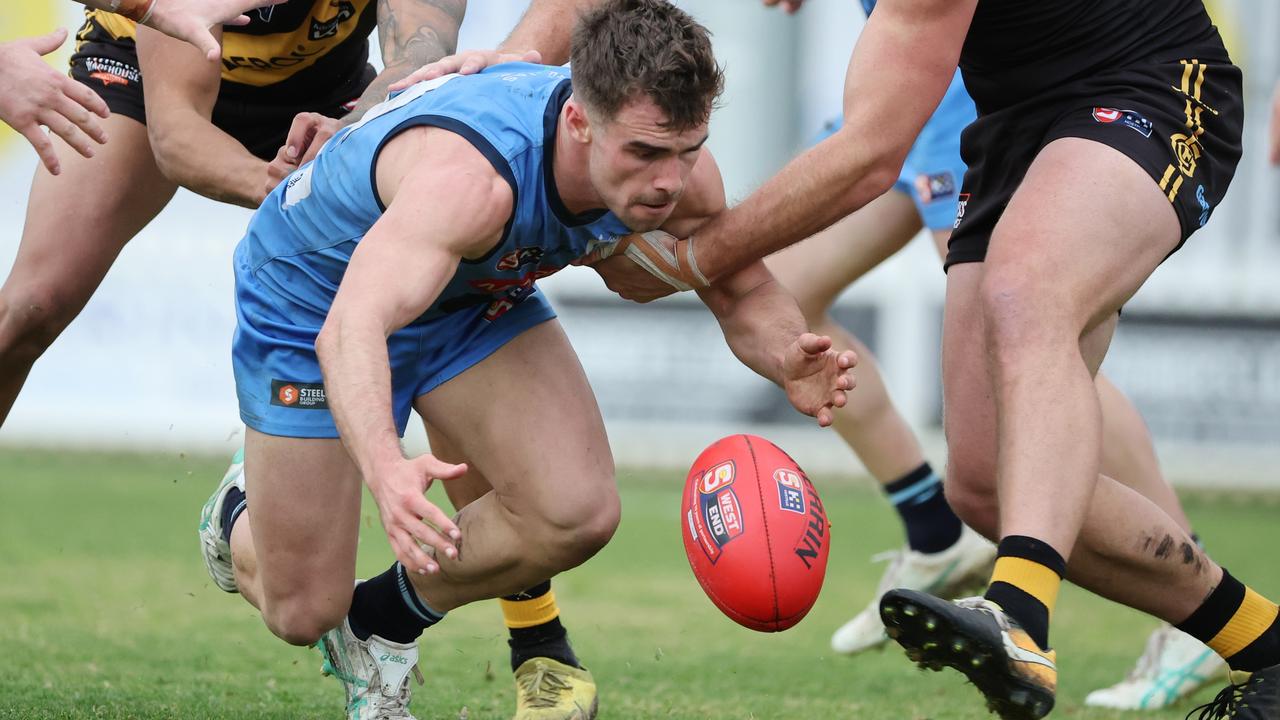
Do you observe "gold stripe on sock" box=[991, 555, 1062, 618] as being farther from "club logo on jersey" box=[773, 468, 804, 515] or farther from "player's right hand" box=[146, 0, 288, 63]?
"player's right hand" box=[146, 0, 288, 63]

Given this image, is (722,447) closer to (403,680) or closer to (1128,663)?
(403,680)

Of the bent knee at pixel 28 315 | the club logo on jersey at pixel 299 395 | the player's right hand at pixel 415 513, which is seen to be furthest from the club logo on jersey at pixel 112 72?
the player's right hand at pixel 415 513

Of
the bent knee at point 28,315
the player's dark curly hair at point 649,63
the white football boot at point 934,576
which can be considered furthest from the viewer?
the white football boot at point 934,576

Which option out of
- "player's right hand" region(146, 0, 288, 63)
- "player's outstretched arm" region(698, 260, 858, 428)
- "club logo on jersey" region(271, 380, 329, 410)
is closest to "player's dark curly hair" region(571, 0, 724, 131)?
"player's outstretched arm" region(698, 260, 858, 428)

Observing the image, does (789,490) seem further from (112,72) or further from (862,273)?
(112,72)

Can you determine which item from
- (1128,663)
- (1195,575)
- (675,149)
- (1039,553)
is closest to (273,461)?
(675,149)

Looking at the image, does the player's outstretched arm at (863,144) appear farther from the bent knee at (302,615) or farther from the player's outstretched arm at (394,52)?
the bent knee at (302,615)

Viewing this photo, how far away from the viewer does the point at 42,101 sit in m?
3.94

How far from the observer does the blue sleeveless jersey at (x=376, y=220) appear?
12.4ft

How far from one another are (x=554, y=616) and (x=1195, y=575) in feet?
6.16

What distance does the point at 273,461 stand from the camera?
420 centimetres

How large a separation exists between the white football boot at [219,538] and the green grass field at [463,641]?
1.12 feet

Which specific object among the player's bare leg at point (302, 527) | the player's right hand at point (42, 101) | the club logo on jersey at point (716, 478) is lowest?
the player's bare leg at point (302, 527)

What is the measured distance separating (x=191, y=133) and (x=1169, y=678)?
11.6 feet
